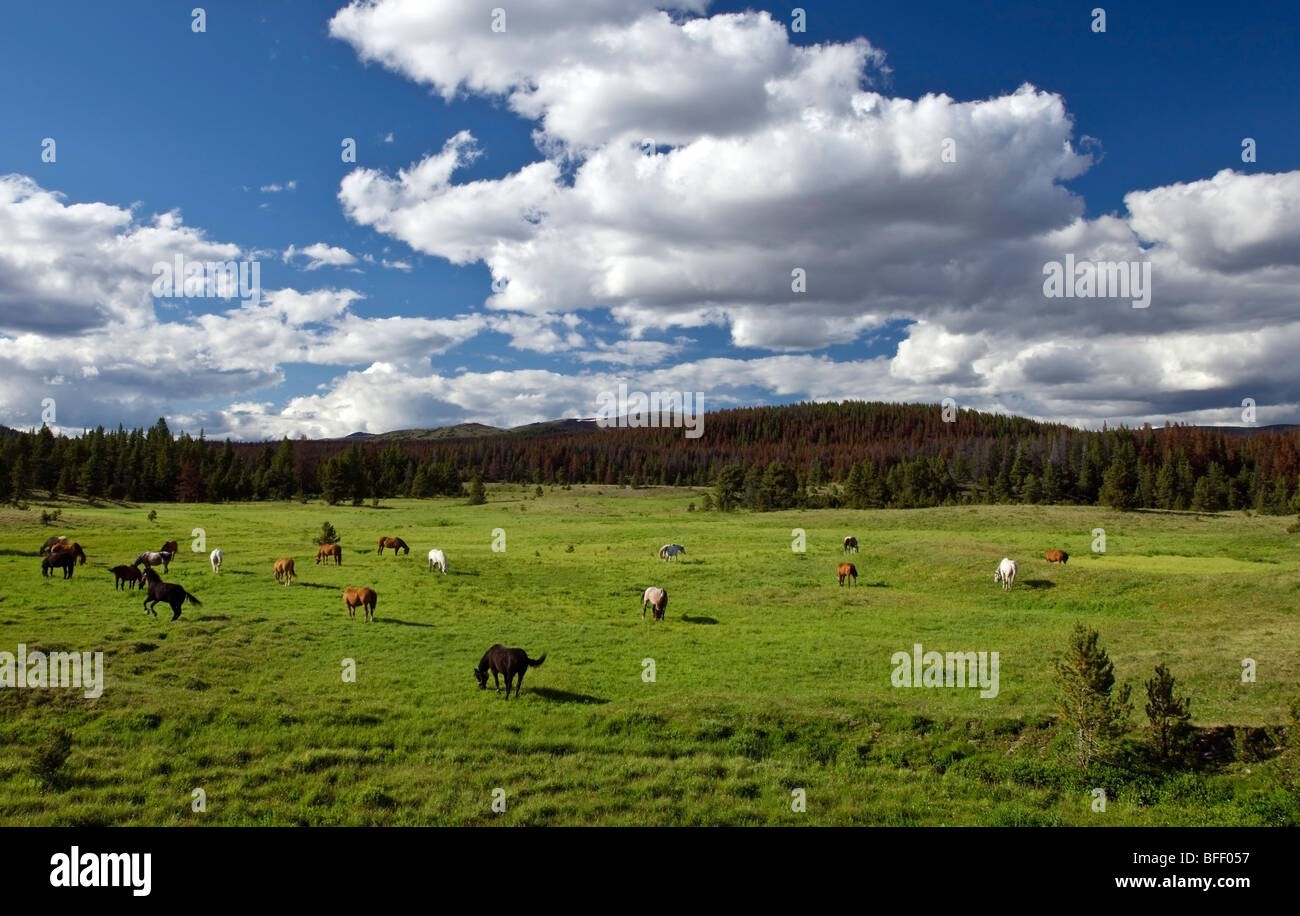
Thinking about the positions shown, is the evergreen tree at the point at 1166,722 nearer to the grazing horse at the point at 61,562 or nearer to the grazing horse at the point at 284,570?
the grazing horse at the point at 284,570

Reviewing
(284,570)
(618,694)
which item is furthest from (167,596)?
(618,694)

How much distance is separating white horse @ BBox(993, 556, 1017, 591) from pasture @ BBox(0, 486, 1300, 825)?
17.8 inches

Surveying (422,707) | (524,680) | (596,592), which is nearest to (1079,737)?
(524,680)

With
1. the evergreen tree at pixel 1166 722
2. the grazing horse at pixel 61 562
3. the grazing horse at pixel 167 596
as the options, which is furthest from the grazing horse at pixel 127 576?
the evergreen tree at pixel 1166 722

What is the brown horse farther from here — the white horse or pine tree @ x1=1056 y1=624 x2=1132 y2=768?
pine tree @ x1=1056 y1=624 x2=1132 y2=768

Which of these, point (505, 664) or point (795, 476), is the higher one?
point (795, 476)

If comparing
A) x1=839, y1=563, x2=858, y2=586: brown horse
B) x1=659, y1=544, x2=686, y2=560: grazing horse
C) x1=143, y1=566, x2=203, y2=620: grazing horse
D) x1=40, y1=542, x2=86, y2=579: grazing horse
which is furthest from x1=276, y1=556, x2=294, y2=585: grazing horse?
x1=839, y1=563, x2=858, y2=586: brown horse

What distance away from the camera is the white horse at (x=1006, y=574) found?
3653cm

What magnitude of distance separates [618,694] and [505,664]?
3.03m

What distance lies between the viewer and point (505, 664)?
59.7 ft

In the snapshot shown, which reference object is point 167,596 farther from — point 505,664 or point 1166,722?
point 1166,722

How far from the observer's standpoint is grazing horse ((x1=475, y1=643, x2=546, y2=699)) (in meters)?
18.1

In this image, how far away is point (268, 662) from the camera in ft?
66.1
